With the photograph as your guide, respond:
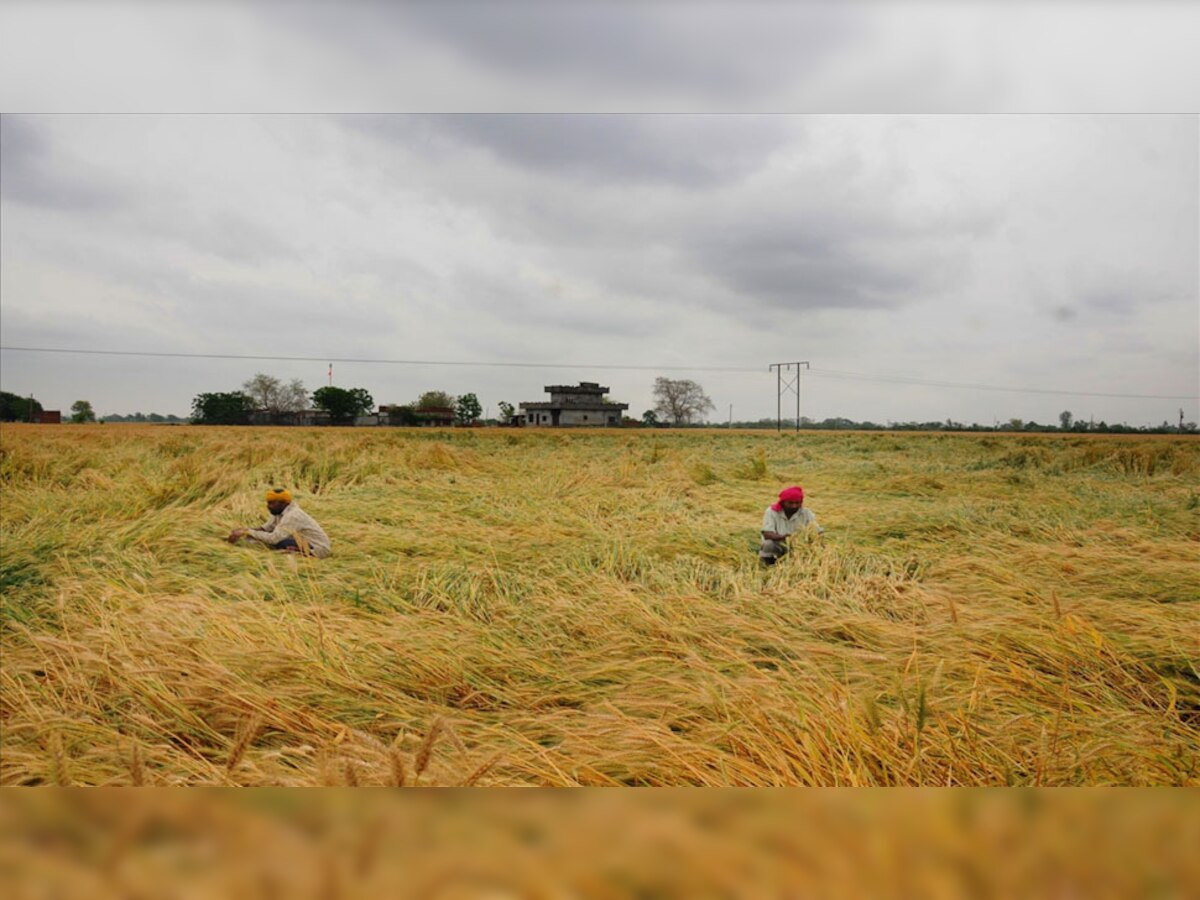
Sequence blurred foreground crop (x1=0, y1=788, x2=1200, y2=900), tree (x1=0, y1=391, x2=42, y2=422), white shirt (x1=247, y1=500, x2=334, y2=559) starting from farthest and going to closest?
1. white shirt (x1=247, y1=500, x2=334, y2=559)
2. tree (x1=0, y1=391, x2=42, y2=422)
3. blurred foreground crop (x1=0, y1=788, x2=1200, y2=900)

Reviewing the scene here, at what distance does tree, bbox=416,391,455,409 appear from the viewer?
2.39m

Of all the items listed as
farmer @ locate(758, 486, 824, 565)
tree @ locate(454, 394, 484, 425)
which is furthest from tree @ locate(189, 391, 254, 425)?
farmer @ locate(758, 486, 824, 565)

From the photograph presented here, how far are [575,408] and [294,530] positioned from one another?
1.30 meters

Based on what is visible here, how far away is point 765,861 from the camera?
1340mm

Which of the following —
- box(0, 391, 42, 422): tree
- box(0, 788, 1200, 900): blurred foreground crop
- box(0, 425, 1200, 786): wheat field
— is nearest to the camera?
box(0, 788, 1200, 900): blurred foreground crop

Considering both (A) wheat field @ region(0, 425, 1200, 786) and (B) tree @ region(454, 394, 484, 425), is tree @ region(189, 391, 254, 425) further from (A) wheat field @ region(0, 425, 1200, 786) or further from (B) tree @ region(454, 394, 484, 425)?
(B) tree @ region(454, 394, 484, 425)

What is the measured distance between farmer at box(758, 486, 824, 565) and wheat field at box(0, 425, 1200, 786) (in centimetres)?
11

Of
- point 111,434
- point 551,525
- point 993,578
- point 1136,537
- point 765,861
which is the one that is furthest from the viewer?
point 111,434

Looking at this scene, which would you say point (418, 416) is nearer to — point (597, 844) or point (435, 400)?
point (435, 400)

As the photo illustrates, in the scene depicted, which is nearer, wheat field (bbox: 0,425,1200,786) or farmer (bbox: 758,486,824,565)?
wheat field (bbox: 0,425,1200,786)

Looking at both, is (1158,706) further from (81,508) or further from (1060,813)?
→ (81,508)

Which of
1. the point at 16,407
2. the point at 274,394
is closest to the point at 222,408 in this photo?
the point at 274,394

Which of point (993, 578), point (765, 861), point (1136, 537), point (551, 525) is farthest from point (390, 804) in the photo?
point (1136, 537)

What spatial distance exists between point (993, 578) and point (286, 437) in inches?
118
